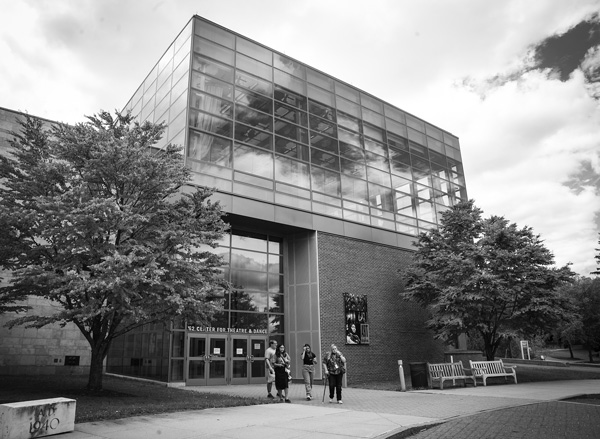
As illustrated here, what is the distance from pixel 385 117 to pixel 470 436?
76.9 ft

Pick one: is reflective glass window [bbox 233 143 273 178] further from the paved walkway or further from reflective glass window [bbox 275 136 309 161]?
the paved walkway

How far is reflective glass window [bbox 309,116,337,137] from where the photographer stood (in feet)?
81.1

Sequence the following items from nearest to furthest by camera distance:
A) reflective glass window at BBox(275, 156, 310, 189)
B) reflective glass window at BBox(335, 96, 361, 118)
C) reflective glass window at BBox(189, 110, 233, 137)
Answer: reflective glass window at BBox(189, 110, 233, 137) < reflective glass window at BBox(275, 156, 310, 189) < reflective glass window at BBox(335, 96, 361, 118)

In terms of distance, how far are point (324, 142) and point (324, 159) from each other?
41.5 inches

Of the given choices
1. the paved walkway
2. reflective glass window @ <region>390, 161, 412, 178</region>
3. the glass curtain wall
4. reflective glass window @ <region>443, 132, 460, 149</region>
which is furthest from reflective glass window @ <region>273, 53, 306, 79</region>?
the paved walkway

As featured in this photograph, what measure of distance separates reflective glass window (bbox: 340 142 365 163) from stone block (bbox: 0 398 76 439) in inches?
780

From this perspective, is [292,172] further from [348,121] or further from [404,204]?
[404,204]

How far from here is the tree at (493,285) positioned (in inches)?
802

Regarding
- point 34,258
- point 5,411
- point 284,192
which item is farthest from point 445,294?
point 5,411

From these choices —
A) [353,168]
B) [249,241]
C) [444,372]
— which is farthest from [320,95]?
[444,372]

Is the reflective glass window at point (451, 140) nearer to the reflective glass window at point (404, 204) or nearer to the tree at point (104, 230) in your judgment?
the reflective glass window at point (404, 204)

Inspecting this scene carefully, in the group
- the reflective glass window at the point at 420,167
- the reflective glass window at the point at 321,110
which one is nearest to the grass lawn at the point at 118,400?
the reflective glass window at the point at 321,110

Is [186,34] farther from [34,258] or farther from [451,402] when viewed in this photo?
[451,402]

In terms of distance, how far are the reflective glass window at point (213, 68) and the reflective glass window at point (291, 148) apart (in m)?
3.84
